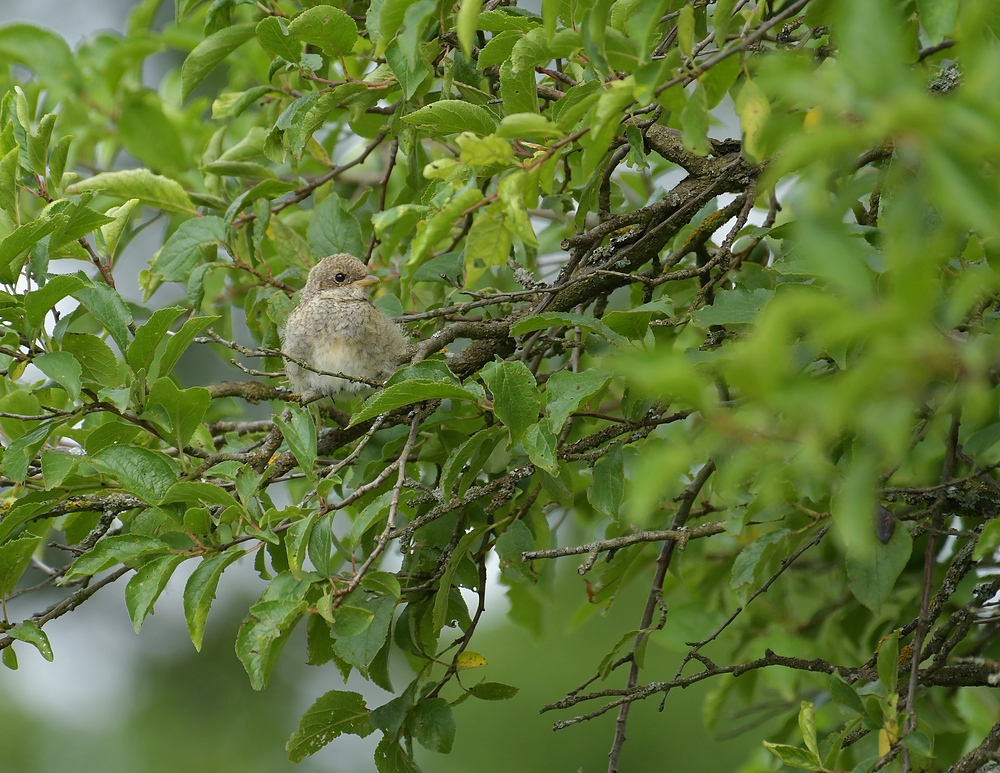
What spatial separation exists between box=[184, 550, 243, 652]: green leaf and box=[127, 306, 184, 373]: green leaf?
0.55 meters

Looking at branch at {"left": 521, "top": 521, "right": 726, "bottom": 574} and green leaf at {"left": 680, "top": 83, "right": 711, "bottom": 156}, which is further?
branch at {"left": 521, "top": 521, "right": 726, "bottom": 574}

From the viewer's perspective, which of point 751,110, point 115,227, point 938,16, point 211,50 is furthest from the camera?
point 211,50

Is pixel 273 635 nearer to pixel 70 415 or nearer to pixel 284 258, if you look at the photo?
pixel 70 415

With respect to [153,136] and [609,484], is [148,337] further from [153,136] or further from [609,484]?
[153,136]

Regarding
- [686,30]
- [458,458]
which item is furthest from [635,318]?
[686,30]

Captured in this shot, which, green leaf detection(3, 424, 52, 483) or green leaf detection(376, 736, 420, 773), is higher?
green leaf detection(3, 424, 52, 483)

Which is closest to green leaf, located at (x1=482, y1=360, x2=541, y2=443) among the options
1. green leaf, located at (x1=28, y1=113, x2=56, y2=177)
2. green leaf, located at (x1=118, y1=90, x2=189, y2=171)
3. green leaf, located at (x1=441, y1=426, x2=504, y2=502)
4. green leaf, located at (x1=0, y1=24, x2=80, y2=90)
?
green leaf, located at (x1=441, y1=426, x2=504, y2=502)

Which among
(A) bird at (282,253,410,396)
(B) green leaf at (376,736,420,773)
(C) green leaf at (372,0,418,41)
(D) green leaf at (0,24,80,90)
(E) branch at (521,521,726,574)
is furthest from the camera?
(D) green leaf at (0,24,80,90)

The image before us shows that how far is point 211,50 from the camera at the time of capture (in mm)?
3369

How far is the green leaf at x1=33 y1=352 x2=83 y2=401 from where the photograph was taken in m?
2.50

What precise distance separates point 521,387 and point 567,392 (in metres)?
0.11

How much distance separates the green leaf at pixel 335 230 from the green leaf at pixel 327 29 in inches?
25.6

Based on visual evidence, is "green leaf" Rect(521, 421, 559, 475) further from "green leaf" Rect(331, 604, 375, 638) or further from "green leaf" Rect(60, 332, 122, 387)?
"green leaf" Rect(60, 332, 122, 387)

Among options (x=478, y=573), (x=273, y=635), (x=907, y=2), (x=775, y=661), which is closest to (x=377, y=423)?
(x=478, y=573)
